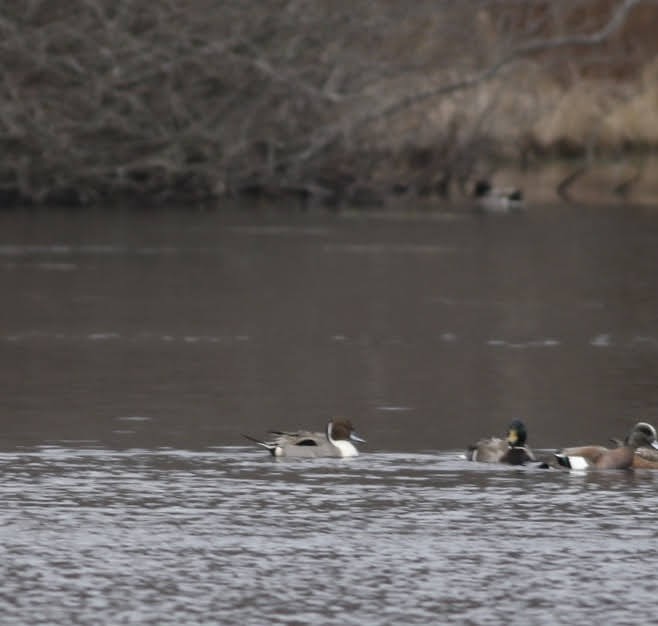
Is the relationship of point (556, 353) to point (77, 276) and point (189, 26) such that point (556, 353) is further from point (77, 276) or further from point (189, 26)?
point (189, 26)

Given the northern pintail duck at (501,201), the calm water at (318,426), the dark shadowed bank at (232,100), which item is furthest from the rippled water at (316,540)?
the dark shadowed bank at (232,100)

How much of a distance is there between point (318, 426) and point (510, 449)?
174 cm

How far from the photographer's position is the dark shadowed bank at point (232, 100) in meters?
31.9

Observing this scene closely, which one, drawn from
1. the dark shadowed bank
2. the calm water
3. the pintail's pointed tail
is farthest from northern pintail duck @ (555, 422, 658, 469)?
the dark shadowed bank

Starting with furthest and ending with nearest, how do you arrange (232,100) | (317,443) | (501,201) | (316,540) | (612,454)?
(232,100) → (501,201) → (317,443) → (612,454) → (316,540)

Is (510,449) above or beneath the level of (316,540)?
above

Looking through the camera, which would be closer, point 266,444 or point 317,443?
point 317,443

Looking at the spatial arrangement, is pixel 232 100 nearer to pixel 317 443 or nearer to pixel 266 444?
pixel 266 444

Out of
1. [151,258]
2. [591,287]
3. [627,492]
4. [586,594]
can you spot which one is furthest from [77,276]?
[586,594]

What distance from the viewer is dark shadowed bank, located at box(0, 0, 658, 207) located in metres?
31.9

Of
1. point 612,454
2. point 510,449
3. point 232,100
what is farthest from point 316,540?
point 232,100

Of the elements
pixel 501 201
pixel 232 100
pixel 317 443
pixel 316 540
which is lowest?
pixel 316 540

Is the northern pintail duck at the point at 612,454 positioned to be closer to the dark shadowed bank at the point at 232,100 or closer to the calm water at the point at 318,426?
the calm water at the point at 318,426

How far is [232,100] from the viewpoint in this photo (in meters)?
33.1
